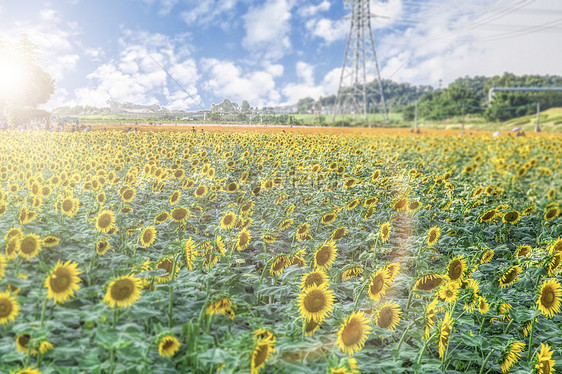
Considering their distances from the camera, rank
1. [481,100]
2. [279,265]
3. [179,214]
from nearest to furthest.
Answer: [279,265]
[179,214]
[481,100]

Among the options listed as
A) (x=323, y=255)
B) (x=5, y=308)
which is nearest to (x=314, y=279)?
(x=323, y=255)

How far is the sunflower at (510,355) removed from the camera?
253cm

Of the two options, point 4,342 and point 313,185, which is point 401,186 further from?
point 4,342

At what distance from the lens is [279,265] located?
3074 mm

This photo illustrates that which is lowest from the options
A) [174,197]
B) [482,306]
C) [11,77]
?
[482,306]

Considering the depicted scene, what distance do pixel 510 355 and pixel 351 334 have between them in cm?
126

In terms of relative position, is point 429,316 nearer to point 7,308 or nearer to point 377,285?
point 377,285

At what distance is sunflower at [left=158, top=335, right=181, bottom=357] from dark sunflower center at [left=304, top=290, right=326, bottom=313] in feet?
2.35

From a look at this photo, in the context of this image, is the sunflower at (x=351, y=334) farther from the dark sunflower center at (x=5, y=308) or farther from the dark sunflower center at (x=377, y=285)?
the dark sunflower center at (x=5, y=308)

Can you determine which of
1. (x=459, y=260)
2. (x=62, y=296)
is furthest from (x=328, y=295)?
(x=62, y=296)

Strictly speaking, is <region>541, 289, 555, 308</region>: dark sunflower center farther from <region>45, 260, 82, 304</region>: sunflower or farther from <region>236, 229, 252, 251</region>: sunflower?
<region>45, 260, 82, 304</region>: sunflower

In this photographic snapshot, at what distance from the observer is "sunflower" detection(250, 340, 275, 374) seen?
169cm

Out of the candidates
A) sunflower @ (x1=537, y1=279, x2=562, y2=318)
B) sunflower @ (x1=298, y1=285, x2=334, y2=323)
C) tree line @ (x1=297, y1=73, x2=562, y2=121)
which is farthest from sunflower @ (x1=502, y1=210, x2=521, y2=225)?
tree line @ (x1=297, y1=73, x2=562, y2=121)

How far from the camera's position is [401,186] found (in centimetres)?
625
